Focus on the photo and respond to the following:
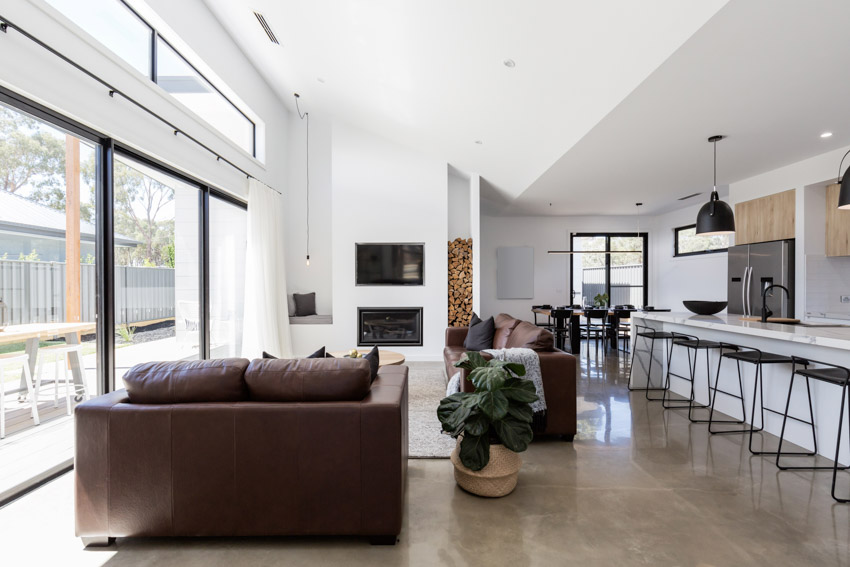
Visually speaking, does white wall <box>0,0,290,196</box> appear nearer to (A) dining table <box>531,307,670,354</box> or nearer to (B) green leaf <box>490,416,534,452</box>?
(B) green leaf <box>490,416,534,452</box>

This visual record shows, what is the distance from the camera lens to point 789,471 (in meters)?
2.53

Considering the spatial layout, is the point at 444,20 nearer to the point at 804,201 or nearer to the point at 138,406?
the point at 138,406

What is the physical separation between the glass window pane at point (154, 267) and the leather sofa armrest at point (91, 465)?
1.61 m

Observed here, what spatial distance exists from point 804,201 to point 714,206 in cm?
141

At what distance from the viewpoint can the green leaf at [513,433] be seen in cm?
210

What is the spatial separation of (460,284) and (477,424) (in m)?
4.23

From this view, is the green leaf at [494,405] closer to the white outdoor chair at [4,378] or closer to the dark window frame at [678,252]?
the white outdoor chair at [4,378]

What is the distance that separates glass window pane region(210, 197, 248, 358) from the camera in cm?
480

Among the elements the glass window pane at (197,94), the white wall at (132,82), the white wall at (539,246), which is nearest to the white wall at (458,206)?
the white wall at (539,246)

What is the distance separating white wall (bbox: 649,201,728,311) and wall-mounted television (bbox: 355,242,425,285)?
16.4ft

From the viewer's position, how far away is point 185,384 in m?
1.83

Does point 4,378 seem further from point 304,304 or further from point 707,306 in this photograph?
point 707,306

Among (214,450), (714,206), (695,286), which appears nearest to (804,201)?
(714,206)

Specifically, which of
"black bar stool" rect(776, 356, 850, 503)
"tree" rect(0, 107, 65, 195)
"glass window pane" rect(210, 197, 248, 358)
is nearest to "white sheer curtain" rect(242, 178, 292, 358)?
"glass window pane" rect(210, 197, 248, 358)
